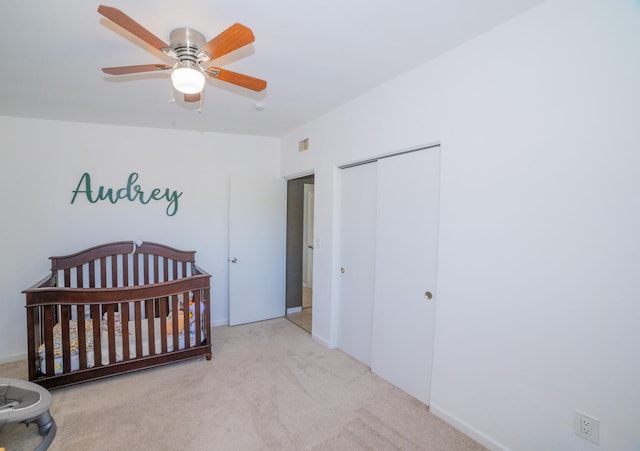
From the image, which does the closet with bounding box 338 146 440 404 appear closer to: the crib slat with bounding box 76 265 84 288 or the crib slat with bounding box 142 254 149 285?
the crib slat with bounding box 142 254 149 285

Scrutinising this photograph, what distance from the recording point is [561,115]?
1535 millimetres

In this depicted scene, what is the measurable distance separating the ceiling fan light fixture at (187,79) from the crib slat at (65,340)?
6.84 feet

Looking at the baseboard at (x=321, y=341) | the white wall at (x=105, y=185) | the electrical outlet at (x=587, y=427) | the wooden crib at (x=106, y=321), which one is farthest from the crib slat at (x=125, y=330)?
the electrical outlet at (x=587, y=427)

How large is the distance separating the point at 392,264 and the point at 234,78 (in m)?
1.78

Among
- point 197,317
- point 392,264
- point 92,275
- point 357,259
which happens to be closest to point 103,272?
point 92,275

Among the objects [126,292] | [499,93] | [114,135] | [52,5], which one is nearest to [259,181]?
[114,135]

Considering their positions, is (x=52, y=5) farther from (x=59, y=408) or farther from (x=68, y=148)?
(x=59, y=408)

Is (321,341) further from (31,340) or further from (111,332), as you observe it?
(31,340)

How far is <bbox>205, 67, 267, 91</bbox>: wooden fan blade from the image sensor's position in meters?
1.74

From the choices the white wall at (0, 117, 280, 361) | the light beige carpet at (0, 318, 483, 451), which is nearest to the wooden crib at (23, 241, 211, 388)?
the light beige carpet at (0, 318, 483, 451)

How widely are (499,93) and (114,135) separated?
380cm

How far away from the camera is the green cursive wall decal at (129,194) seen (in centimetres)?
345

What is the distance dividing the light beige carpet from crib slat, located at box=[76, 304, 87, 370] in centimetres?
21

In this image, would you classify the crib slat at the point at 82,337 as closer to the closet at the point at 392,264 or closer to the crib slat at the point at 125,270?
the crib slat at the point at 125,270
